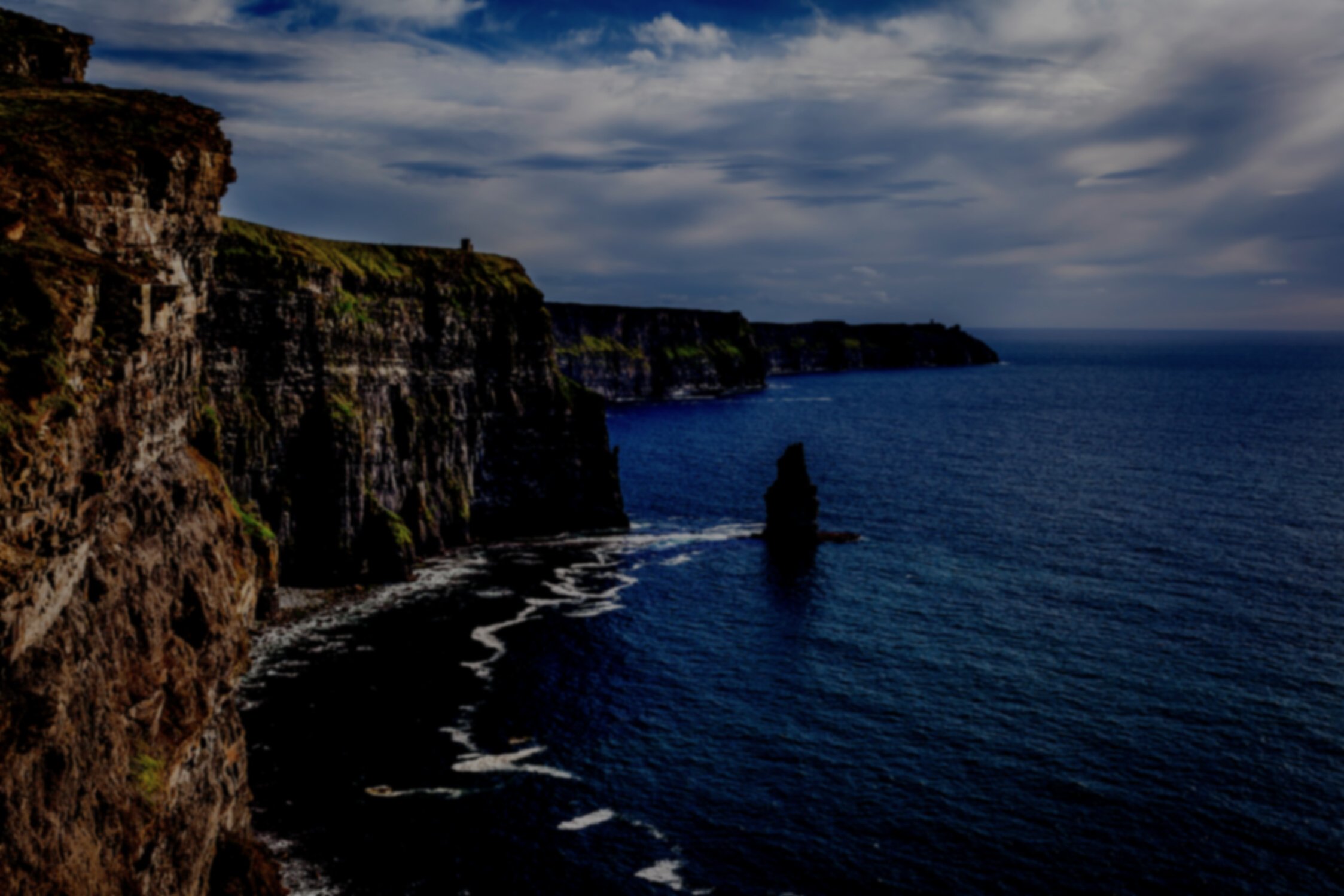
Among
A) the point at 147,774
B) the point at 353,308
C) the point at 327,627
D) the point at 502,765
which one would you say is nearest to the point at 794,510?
the point at 353,308

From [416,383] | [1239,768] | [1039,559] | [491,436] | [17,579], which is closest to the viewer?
[17,579]

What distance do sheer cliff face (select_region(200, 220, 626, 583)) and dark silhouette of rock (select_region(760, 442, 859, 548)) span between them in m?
21.5

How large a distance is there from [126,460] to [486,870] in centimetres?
3081

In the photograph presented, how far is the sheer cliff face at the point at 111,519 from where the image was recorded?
81.9 feet

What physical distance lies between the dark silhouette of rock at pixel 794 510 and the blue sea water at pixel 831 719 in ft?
15.0

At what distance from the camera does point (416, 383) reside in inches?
4715

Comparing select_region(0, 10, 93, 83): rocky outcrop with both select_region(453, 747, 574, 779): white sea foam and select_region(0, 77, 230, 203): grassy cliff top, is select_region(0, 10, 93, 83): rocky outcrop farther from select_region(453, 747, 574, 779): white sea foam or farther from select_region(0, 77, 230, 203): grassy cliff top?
select_region(453, 747, 574, 779): white sea foam

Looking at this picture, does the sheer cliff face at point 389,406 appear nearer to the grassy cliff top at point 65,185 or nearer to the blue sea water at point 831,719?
the blue sea water at point 831,719

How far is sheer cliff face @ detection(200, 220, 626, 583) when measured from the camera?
9781 centimetres

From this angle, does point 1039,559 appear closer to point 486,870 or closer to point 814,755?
point 814,755

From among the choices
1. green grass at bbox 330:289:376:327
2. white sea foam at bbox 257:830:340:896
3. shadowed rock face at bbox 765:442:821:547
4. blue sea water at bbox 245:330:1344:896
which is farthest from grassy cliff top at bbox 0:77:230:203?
shadowed rock face at bbox 765:442:821:547

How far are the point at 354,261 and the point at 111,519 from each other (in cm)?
8776

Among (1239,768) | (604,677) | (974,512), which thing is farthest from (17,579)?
(974,512)

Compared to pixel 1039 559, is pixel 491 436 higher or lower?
higher
